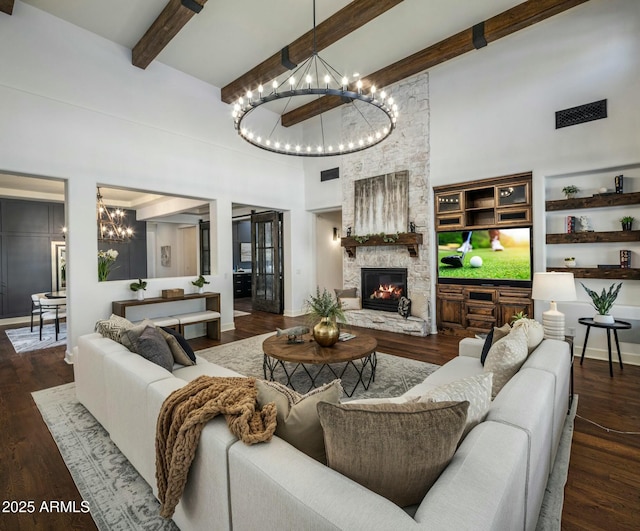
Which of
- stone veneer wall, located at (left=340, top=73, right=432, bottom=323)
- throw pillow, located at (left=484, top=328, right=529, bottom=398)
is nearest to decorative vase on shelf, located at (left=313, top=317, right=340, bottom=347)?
throw pillow, located at (left=484, top=328, right=529, bottom=398)

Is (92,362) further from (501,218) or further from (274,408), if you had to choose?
(501,218)

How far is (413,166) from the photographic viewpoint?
600 cm

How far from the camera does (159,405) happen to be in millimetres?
1609

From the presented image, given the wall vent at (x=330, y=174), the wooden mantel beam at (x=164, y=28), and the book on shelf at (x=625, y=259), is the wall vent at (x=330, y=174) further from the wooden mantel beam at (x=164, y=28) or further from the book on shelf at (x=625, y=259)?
the book on shelf at (x=625, y=259)

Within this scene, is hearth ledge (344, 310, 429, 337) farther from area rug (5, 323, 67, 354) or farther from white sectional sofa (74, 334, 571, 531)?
area rug (5, 323, 67, 354)

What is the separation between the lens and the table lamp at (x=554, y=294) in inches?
114

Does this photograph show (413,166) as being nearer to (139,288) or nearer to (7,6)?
(139,288)

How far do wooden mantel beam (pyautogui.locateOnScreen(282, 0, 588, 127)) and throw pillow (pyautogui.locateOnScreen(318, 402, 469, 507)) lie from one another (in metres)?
4.95

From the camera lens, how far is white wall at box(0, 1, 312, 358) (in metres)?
3.94

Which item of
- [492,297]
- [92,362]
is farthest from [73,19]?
[492,297]

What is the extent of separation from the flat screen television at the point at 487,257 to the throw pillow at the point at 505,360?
3.28 meters

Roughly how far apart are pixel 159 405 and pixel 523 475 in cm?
160

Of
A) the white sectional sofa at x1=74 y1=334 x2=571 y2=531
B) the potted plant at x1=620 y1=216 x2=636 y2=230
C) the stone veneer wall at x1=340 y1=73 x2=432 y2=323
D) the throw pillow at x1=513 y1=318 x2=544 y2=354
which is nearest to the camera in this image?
the white sectional sofa at x1=74 y1=334 x2=571 y2=531

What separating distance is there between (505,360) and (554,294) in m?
1.40
